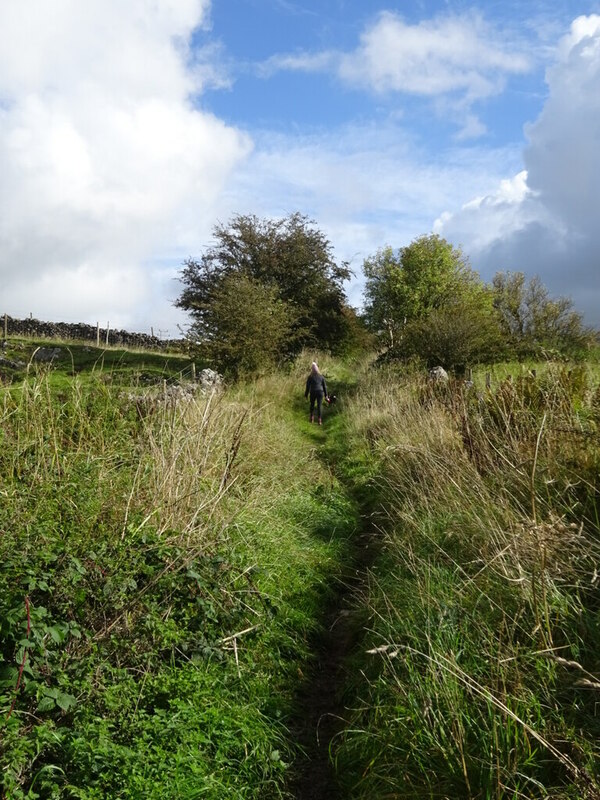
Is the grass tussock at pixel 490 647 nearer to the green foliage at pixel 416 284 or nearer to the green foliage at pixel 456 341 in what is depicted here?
the green foliage at pixel 456 341

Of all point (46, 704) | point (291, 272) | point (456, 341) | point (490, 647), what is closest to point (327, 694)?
point (490, 647)

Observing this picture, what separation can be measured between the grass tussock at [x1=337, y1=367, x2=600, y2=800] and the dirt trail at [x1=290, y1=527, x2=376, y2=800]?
0.55 feet

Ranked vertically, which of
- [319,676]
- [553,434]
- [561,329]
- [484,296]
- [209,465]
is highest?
[484,296]

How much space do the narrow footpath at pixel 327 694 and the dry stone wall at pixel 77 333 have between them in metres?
30.1

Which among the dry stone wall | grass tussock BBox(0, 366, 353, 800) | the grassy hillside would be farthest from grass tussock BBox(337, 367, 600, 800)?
the dry stone wall

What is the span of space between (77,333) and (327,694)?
→ 3432 centimetres

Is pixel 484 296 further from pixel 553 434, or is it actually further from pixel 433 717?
pixel 433 717

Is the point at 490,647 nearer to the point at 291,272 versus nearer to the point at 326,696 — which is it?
the point at 326,696

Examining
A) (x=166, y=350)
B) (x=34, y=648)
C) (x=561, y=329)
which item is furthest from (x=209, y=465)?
(x=166, y=350)

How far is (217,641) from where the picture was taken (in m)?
4.17

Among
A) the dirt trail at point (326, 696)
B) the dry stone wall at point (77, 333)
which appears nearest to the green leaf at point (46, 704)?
the dirt trail at point (326, 696)

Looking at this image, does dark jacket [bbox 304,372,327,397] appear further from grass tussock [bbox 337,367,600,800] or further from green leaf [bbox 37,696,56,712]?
green leaf [bbox 37,696,56,712]

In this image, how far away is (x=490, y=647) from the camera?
324cm

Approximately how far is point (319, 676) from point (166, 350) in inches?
1231
